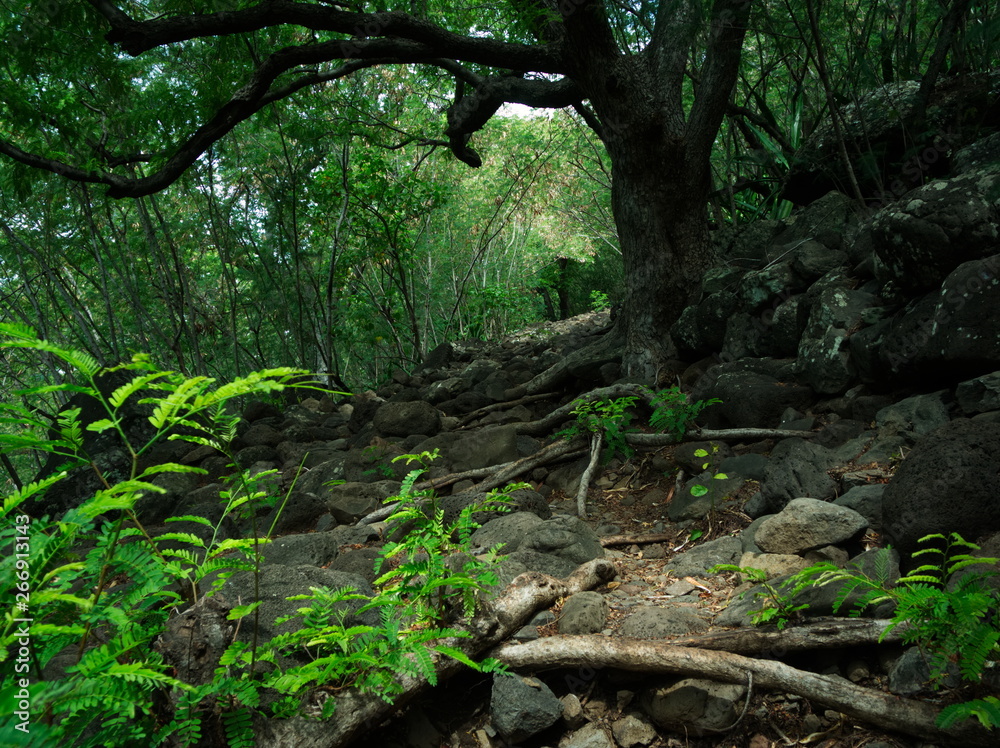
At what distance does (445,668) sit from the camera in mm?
2277

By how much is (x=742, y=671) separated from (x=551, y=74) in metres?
5.29

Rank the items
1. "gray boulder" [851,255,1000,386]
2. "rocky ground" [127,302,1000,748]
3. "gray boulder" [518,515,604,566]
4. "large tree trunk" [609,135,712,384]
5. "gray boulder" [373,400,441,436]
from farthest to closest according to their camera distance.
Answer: "gray boulder" [373,400,441,436] < "large tree trunk" [609,135,712,384] < "gray boulder" [518,515,604,566] < "gray boulder" [851,255,1000,386] < "rocky ground" [127,302,1000,748]

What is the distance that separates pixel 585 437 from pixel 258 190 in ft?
25.8

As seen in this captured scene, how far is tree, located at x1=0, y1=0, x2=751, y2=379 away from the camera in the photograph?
15.4 feet

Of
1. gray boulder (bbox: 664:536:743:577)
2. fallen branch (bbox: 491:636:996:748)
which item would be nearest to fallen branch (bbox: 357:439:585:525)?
gray boulder (bbox: 664:536:743:577)

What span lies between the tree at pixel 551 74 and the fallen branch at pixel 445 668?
302 centimetres

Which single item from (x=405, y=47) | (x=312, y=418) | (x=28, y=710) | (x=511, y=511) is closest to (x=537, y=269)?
(x=312, y=418)

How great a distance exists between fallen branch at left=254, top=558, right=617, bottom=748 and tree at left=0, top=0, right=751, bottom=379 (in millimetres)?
3018

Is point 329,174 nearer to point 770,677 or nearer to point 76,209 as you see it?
point 76,209

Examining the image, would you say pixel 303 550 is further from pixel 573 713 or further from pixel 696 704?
pixel 696 704

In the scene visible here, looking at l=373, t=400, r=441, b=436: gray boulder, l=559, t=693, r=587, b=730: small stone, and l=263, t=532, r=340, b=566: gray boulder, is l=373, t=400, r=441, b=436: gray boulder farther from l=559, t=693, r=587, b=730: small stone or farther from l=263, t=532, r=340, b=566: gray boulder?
l=559, t=693, r=587, b=730: small stone

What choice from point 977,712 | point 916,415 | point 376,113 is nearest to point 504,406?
point 916,415

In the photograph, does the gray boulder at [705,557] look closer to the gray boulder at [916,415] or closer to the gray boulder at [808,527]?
the gray boulder at [808,527]

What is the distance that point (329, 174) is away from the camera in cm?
915
